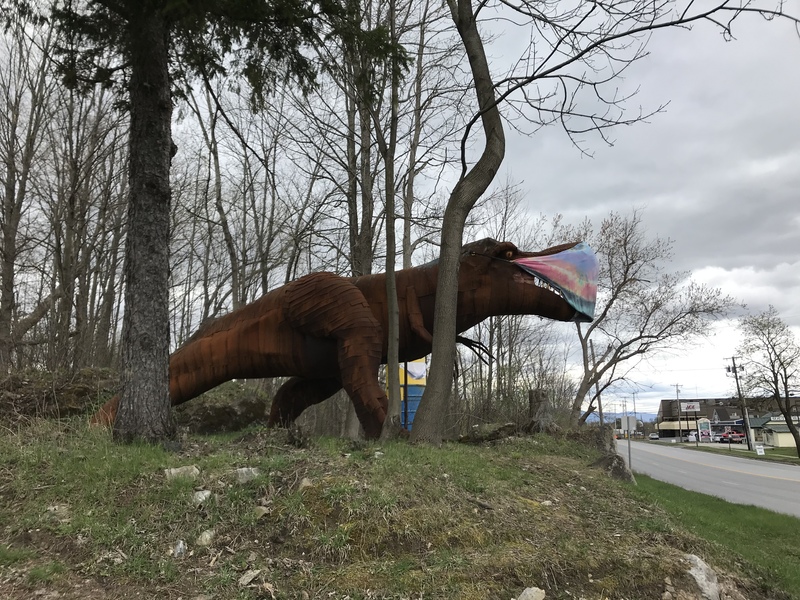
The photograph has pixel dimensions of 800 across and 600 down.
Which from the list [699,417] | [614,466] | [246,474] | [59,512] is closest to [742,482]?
[614,466]

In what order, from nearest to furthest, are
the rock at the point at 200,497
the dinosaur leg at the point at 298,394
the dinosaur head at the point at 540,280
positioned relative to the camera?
the rock at the point at 200,497
the dinosaur head at the point at 540,280
the dinosaur leg at the point at 298,394

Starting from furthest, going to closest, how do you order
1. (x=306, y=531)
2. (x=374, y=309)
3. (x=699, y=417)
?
(x=699, y=417) < (x=374, y=309) < (x=306, y=531)

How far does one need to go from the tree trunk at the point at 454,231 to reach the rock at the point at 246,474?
2.42 metres

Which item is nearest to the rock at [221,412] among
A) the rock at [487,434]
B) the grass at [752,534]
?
the rock at [487,434]

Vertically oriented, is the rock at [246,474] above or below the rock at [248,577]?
above

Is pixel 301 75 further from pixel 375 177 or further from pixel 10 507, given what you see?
pixel 375 177

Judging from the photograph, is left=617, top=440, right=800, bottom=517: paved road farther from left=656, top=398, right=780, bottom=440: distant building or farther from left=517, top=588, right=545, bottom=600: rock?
left=656, top=398, right=780, bottom=440: distant building

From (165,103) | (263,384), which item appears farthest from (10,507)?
(263,384)

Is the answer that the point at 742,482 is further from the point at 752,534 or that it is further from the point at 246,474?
the point at 246,474

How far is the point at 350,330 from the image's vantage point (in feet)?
22.9

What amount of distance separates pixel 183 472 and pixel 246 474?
483mm

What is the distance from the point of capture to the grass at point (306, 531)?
10.9 ft

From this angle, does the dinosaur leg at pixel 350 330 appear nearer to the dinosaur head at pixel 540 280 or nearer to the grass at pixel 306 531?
the dinosaur head at pixel 540 280

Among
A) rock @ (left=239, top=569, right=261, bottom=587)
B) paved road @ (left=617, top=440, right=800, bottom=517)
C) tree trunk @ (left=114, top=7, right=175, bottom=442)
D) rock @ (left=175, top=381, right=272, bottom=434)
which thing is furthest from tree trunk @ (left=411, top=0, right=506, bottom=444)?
paved road @ (left=617, top=440, right=800, bottom=517)
